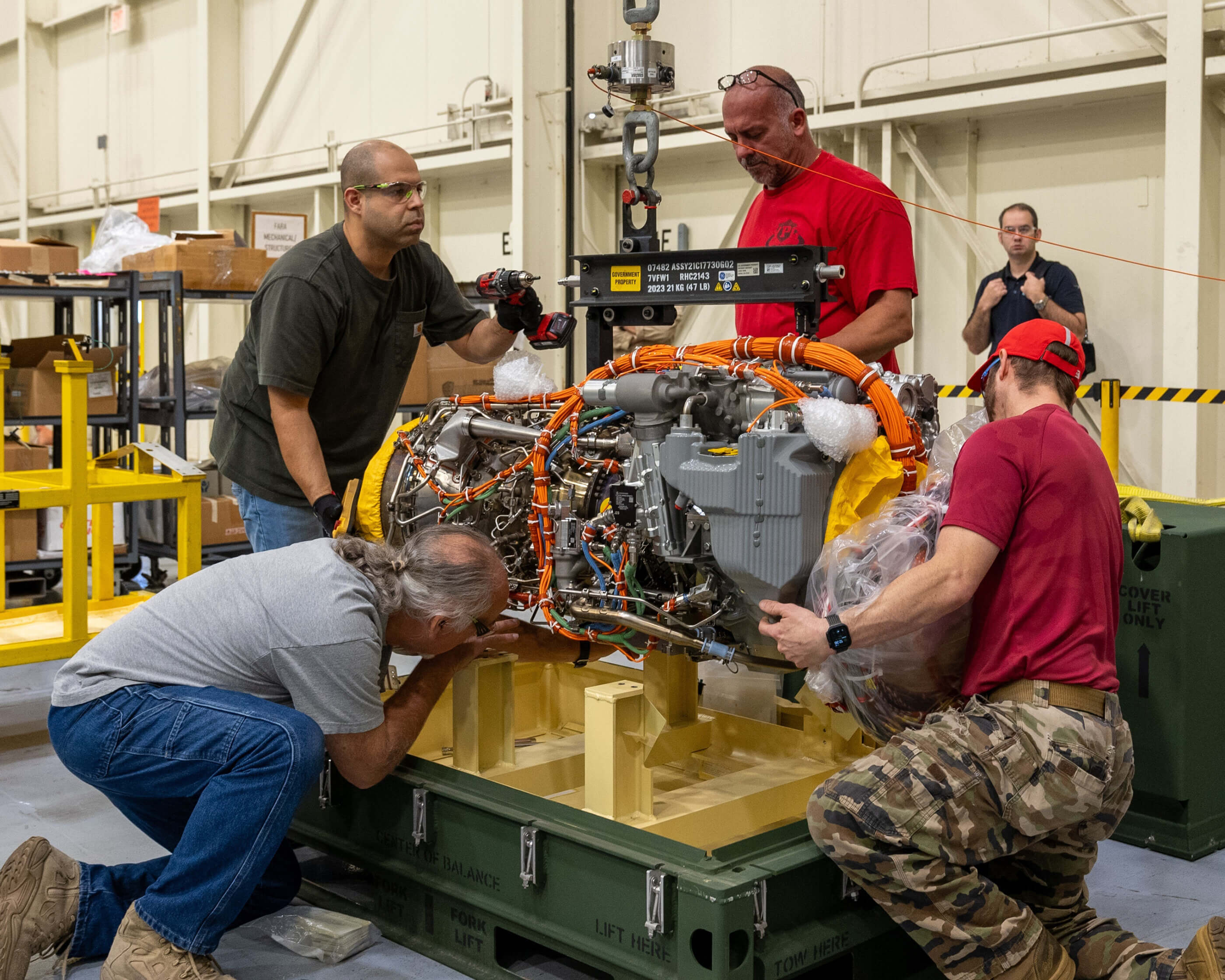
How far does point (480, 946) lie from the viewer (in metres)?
2.80

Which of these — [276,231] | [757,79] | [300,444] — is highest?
[276,231]

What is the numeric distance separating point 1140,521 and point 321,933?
2.32m

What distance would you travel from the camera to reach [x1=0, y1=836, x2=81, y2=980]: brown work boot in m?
2.66

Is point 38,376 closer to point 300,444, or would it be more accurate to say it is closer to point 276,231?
point 276,231

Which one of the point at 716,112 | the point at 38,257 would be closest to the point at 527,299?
the point at 38,257

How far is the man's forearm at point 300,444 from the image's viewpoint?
11.3 ft

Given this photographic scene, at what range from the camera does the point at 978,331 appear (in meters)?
6.60

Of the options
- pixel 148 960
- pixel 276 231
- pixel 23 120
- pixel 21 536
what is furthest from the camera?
pixel 23 120

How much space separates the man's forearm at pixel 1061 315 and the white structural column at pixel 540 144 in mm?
3323

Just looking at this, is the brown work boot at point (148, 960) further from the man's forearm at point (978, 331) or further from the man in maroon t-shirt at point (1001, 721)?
the man's forearm at point (978, 331)

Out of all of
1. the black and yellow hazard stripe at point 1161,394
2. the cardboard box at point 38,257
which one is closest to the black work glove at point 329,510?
the black and yellow hazard stripe at point 1161,394

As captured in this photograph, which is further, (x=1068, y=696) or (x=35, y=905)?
(x=35, y=905)

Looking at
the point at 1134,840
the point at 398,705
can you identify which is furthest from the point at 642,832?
the point at 1134,840

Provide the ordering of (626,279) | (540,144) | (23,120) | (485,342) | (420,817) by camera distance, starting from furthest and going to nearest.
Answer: (23,120) < (540,144) < (485,342) < (626,279) < (420,817)
